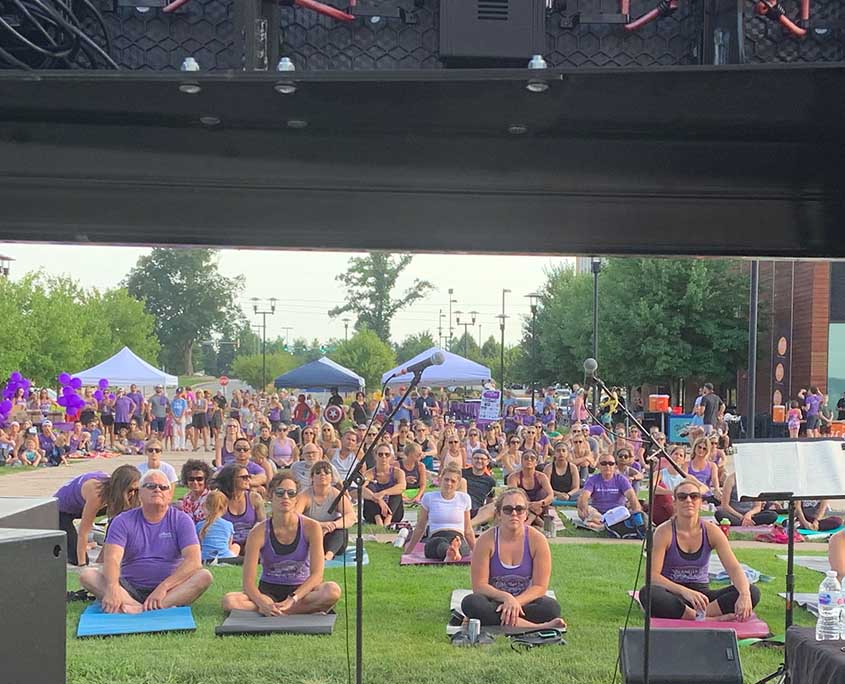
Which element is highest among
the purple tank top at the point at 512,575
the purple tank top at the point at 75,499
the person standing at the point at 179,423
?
the purple tank top at the point at 75,499

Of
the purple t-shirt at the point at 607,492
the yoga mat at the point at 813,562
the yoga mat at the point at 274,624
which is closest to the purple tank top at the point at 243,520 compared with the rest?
the yoga mat at the point at 274,624

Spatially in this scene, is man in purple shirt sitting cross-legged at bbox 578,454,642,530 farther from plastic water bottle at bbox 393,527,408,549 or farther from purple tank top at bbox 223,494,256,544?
purple tank top at bbox 223,494,256,544

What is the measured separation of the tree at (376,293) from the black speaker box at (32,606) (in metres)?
69.0

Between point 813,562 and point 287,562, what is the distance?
18.1 feet

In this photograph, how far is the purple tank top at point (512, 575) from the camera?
24.1 ft

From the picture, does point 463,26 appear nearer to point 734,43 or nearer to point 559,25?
point 559,25

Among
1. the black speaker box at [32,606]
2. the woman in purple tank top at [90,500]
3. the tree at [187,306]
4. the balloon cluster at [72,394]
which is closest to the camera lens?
the black speaker box at [32,606]

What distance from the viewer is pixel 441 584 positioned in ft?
28.6

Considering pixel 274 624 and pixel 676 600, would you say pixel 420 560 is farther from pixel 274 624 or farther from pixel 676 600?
pixel 676 600

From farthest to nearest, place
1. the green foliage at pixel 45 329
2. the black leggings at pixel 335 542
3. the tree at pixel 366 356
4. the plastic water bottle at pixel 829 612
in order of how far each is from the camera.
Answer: the tree at pixel 366 356 → the green foliage at pixel 45 329 → the black leggings at pixel 335 542 → the plastic water bottle at pixel 829 612

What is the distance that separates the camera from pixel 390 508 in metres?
11.8

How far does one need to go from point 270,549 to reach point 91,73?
19.4 ft

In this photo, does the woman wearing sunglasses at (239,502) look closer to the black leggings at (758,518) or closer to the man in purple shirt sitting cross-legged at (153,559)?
the man in purple shirt sitting cross-legged at (153,559)

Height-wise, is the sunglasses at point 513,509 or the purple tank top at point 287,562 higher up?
the sunglasses at point 513,509
